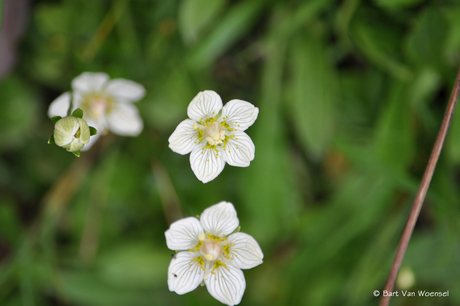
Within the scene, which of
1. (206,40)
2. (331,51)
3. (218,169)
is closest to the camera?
(218,169)

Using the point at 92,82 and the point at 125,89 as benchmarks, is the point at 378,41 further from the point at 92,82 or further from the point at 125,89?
the point at 92,82

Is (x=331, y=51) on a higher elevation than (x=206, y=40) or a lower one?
higher

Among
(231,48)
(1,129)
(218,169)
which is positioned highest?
(231,48)

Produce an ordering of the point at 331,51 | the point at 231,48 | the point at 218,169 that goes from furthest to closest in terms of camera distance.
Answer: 1. the point at 231,48
2. the point at 331,51
3. the point at 218,169

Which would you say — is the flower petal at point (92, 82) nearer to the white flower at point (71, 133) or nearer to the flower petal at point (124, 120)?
the flower petal at point (124, 120)

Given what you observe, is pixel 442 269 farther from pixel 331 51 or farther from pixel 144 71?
pixel 144 71

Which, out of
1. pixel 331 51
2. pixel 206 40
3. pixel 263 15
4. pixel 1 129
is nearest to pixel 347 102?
pixel 331 51

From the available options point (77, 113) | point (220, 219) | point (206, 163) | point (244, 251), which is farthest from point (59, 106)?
point (244, 251)
